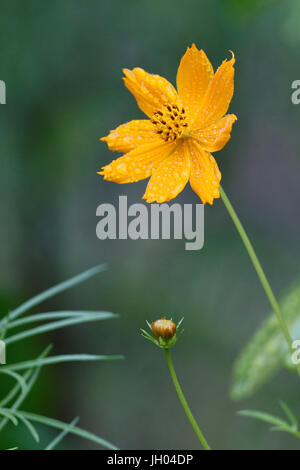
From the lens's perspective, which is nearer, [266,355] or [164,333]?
[164,333]

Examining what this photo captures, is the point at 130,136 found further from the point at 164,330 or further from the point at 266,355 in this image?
the point at 266,355

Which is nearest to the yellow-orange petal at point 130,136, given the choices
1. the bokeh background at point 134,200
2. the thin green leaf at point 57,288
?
the thin green leaf at point 57,288

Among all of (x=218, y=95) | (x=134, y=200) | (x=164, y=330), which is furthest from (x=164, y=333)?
(x=134, y=200)

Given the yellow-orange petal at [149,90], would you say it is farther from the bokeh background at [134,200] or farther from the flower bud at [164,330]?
the bokeh background at [134,200]

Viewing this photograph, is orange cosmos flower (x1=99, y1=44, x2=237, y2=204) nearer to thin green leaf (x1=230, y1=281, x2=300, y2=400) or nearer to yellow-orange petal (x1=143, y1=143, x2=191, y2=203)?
yellow-orange petal (x1=143, y1=143, x2=191, y2=203)

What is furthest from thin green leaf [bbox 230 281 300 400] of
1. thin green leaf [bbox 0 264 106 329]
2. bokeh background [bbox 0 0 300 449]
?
bokeh background [bbox 0 0 300 449]

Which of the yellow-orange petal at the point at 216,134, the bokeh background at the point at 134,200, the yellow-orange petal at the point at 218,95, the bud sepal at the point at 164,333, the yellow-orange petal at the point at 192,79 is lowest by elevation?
the bud sepal at the point at 164,333
